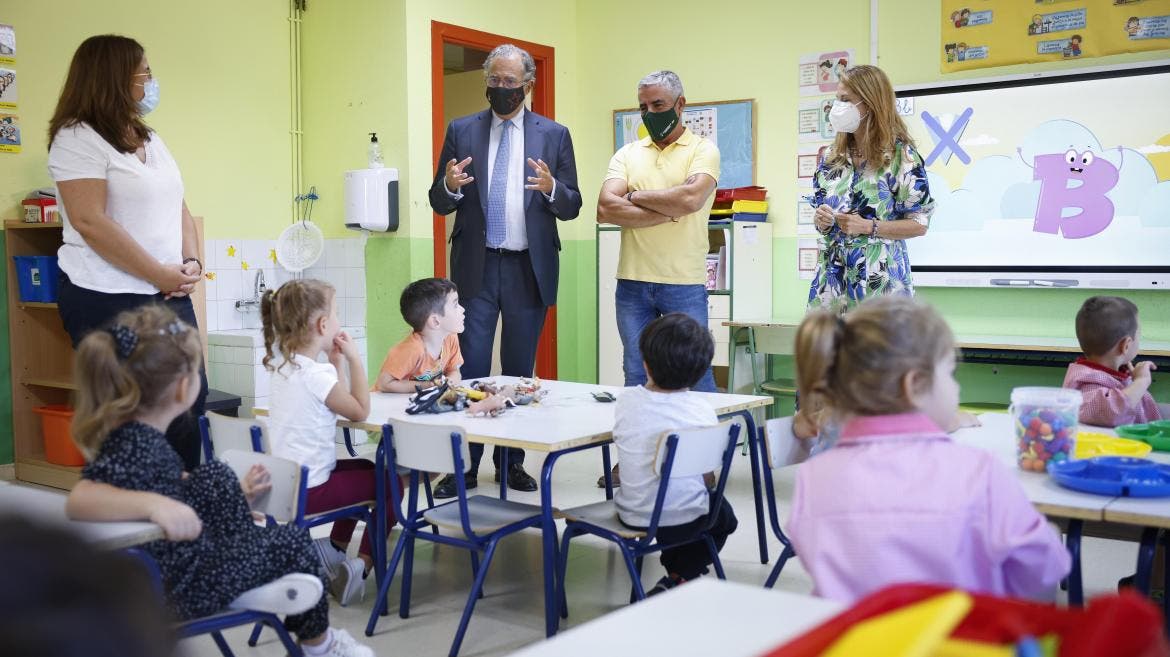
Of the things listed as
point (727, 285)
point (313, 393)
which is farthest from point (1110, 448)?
point (727, 285)

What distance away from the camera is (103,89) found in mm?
3023

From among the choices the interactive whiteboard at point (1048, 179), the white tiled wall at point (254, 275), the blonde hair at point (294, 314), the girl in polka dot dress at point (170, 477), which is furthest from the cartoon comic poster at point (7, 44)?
the interactive whiteboard at point (1048, 179)

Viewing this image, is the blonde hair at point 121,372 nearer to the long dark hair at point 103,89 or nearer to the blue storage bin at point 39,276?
the long dark hair at point 103,89

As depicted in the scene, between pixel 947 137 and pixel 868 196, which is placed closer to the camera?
pixel 868 196

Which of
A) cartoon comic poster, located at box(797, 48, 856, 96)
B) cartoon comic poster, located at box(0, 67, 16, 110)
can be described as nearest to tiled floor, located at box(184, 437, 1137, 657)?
cartoon comic poster, located at box(797, 48, 856, 96)

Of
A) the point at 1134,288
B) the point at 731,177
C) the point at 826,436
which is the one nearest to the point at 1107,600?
the point at 826,436

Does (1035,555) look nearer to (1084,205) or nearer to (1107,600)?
(1107,600)

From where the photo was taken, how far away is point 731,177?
19.9ft

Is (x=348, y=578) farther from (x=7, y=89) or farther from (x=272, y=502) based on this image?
(x=7, y=89)

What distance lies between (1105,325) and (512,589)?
189cm

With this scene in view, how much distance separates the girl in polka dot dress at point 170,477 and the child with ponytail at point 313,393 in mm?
814

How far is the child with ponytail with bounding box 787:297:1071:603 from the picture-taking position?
58.4 inches

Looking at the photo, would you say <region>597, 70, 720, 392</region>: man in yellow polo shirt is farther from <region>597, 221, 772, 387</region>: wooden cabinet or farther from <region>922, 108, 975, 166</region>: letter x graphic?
<region>922, 108, 975, 166</region>: letter x graphic

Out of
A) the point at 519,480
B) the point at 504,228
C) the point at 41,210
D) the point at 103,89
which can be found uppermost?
the point at 103,89
